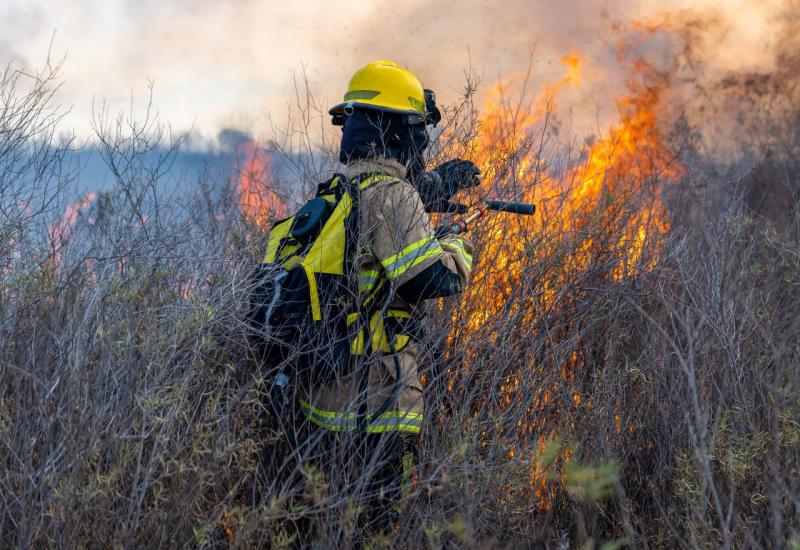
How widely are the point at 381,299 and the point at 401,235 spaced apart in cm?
29

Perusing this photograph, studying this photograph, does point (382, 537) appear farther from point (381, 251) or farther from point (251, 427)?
point (381, 251)

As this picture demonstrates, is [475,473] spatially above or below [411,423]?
below

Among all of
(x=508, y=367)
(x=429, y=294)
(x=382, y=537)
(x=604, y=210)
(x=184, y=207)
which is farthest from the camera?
(x=184, y=207)

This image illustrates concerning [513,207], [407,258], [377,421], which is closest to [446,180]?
[513,207]

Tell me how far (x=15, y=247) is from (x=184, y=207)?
2.04 meters

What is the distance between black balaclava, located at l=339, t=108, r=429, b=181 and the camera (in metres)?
3.36

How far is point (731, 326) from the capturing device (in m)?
4.14

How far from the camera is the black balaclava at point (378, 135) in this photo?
3363 millimetres

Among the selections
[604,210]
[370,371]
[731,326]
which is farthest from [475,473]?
[604,210]

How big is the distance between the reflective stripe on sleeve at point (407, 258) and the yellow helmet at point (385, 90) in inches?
23.8

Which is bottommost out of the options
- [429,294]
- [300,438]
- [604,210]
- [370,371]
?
[300,438]

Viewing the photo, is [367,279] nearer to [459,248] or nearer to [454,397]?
[459,248]

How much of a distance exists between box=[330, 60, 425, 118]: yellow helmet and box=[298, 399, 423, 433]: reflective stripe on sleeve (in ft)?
3.98

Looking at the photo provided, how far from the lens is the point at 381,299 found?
128 inches
